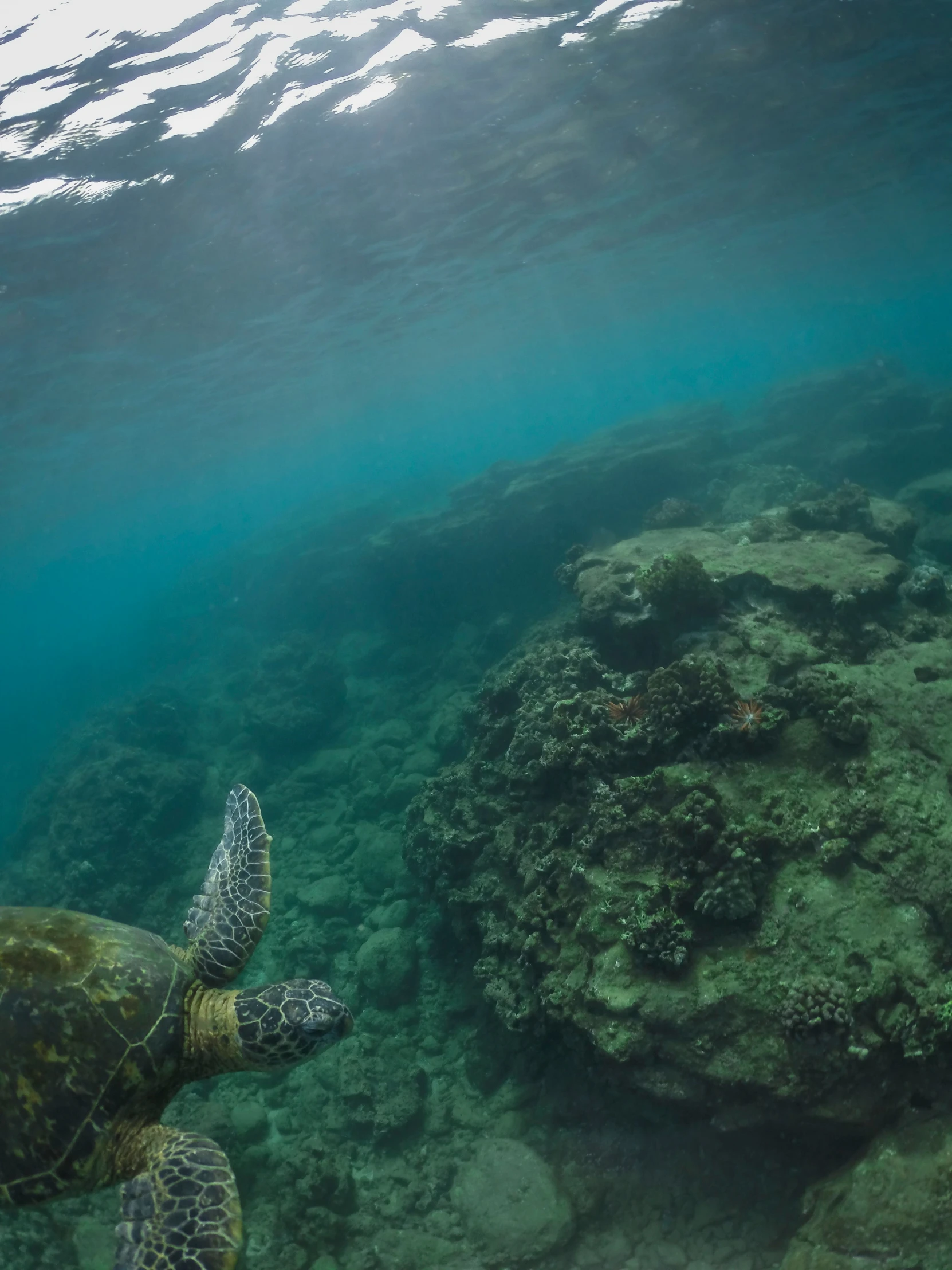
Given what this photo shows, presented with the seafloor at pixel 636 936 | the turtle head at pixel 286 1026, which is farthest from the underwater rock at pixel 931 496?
the turtle head at pixel 286 1026

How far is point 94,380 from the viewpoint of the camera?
25.2 m

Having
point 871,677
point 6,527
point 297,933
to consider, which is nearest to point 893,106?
point 871,677

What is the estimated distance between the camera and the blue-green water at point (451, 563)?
5.49m

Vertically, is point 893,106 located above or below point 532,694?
above

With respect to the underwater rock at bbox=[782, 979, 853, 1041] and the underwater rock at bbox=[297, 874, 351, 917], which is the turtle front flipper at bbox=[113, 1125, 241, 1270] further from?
the underwater rock at bbox=[297, 874, 351, 917]

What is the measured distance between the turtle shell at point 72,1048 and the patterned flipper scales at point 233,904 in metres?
0.63

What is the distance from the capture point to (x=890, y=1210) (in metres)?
4.08

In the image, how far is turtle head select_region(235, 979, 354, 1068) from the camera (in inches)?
175

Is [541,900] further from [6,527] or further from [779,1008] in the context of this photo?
[6,527]

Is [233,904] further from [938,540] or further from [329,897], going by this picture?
[938,540]

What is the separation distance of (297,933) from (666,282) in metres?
47.9

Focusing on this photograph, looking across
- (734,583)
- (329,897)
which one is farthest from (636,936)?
(329,897)

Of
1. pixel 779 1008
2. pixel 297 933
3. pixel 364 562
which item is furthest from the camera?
pixel 364 562

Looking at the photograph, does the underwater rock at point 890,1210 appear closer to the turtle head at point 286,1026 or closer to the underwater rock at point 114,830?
the turtle head at point 286,1026
